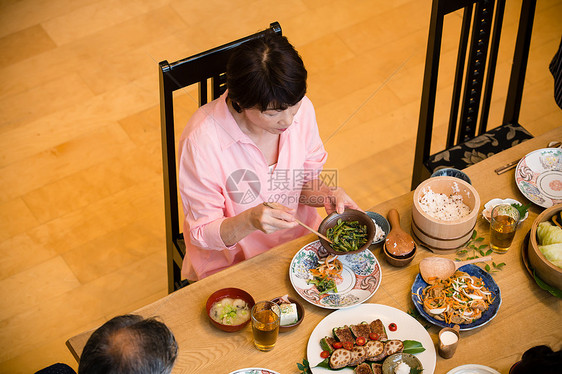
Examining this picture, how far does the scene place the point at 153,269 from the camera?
3.04 m

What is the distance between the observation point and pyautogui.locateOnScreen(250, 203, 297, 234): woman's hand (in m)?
1.79

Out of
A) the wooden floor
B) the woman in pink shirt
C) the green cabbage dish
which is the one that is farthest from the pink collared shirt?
the wooden floor

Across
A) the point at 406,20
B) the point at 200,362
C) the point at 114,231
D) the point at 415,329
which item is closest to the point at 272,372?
the point at 200,362

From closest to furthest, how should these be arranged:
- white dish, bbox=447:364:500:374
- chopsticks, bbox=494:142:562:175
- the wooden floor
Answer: white dish, bbox=447:364:500:374, chopsticks, bbox=494:142:562:175, the wooden floor

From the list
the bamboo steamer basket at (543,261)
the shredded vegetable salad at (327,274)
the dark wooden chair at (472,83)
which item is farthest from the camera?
the dark wooden chair at (472,83)

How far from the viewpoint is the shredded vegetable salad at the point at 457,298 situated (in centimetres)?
170

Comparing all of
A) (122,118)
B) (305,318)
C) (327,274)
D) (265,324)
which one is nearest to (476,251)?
(327,274)

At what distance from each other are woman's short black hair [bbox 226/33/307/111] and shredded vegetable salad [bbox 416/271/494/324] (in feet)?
2.13

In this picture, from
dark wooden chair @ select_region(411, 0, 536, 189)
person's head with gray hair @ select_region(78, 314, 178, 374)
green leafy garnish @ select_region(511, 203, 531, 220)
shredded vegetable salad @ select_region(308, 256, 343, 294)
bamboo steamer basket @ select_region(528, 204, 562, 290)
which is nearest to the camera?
person's head with gray hair @ select_region(78, 314, 178, 374)

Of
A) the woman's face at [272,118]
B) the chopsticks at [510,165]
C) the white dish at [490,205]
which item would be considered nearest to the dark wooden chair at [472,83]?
the chopsticks at [510,165]

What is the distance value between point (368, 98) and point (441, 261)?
1988 millimetres

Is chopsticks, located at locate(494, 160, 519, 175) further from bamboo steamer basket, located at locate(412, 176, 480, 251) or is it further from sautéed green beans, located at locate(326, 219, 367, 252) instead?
sautéed green beans, located at locate(326, 219, 367, 252)

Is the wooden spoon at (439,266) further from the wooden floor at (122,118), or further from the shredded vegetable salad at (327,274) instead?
the wooden floor at (122,118)

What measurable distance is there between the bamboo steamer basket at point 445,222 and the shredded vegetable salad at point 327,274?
259 millimetres
